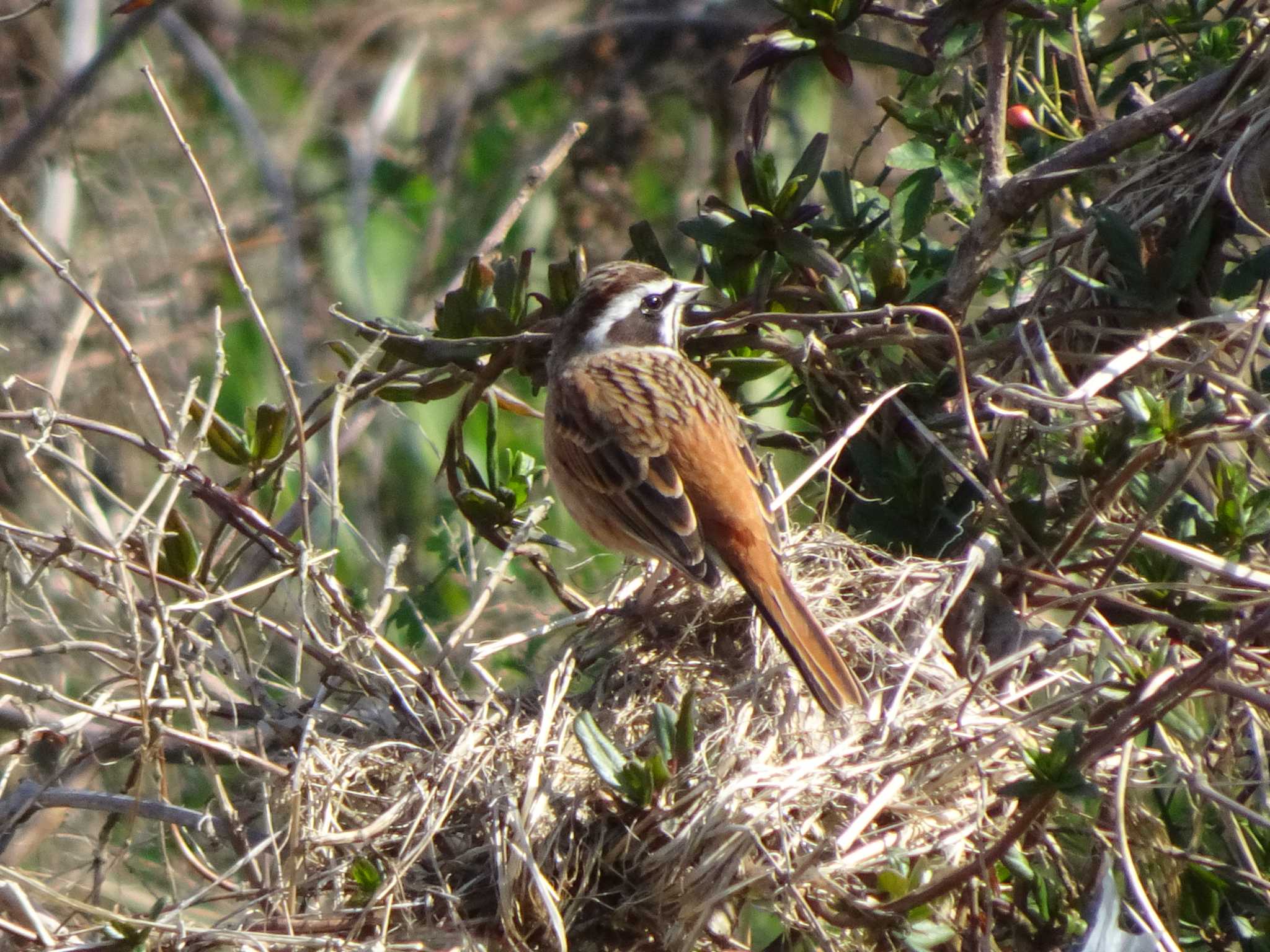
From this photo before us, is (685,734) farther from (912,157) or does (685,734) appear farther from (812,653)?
(912,157)

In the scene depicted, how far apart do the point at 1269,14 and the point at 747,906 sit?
6.61 feet

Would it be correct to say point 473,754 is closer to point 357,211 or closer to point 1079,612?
point 1079,612

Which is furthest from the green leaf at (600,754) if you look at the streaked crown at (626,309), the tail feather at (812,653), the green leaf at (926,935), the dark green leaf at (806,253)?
the streaked crown at (626,309)

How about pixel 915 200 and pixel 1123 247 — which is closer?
pixel 1123 247

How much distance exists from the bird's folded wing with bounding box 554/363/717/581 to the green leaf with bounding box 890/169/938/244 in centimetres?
77

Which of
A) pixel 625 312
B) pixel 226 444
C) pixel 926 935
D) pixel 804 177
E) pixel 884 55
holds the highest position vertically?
pixel 884 55

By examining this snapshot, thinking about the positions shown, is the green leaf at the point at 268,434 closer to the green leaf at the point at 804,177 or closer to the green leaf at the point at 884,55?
the green leaf at the point at 804,177

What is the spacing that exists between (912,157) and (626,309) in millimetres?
883

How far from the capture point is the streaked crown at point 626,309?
3.84 metres

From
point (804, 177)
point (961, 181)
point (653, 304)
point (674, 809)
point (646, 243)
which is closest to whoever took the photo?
point (674, 809)

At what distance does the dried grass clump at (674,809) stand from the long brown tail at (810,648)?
0.05m

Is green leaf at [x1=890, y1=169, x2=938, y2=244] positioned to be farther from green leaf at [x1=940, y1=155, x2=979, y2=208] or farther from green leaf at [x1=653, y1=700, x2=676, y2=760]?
green leaf at [x1=653, y1=700, x2=676, y2=760]

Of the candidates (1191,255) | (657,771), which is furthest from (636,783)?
(1191,255)

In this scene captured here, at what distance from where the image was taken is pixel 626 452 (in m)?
4.04
